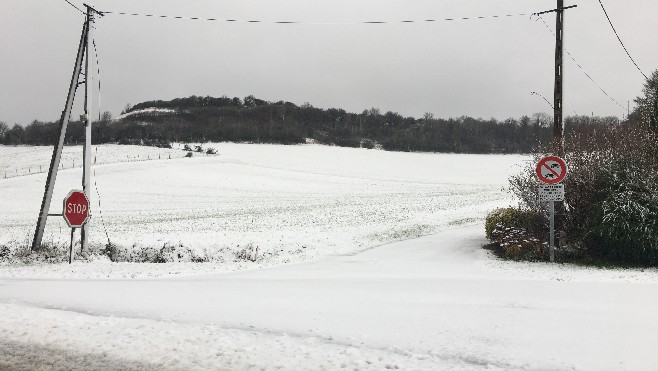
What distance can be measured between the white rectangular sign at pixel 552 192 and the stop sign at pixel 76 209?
1231cm

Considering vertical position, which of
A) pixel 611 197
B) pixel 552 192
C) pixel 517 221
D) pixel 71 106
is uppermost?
pixel 71 106

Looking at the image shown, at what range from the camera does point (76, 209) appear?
13320 millimetres

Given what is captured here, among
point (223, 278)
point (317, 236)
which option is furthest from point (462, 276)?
point (317, 236)

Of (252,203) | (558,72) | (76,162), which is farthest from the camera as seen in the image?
(76,162)

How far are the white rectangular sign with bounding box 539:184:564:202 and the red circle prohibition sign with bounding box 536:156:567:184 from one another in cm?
19

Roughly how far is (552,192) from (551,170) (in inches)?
22.6

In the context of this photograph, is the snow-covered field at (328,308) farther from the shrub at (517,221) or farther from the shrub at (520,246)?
the shrub at (517,221)

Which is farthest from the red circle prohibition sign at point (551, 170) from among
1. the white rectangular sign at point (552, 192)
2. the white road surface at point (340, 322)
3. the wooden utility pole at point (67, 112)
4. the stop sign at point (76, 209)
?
the wooden utility pole at point (67, 112)

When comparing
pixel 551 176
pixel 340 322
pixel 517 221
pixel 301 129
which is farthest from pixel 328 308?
pixel 301 129

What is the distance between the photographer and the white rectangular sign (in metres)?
12.3

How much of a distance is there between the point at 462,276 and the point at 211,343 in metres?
6.70

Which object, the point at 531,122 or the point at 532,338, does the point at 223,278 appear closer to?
the point at 532,338

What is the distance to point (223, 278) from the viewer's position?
11.4 m

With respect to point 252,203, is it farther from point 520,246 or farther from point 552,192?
point 552,192
